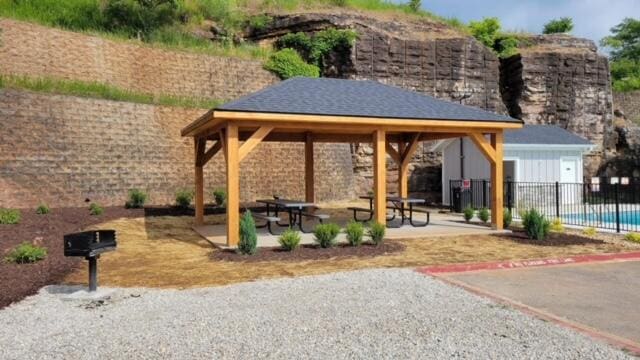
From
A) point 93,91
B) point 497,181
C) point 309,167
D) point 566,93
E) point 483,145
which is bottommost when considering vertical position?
point 497,181

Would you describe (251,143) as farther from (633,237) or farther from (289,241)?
(633,237)

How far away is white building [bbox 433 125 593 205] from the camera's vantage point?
68.6ft

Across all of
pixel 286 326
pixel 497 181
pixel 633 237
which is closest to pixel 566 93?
pixel 497 181

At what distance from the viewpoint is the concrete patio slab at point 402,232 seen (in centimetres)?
1128

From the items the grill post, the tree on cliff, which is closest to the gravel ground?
the grill post

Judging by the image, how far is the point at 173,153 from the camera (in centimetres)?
2053

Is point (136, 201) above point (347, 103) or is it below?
below

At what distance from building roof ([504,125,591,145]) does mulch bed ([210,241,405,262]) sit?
12.7m

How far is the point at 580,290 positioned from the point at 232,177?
6409 mm

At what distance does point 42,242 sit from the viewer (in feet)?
34.5

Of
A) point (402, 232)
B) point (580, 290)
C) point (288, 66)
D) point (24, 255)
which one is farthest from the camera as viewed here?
point (288, 66)

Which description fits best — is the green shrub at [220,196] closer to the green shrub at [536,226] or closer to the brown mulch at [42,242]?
the brown mulch at [42,242]

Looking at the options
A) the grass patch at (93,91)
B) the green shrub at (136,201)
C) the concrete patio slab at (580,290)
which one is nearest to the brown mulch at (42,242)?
the green shrub at (136,201)

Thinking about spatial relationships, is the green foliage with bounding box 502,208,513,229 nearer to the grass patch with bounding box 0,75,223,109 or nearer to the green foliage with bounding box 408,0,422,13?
the grass patch with bounding box 0,75,223,109
